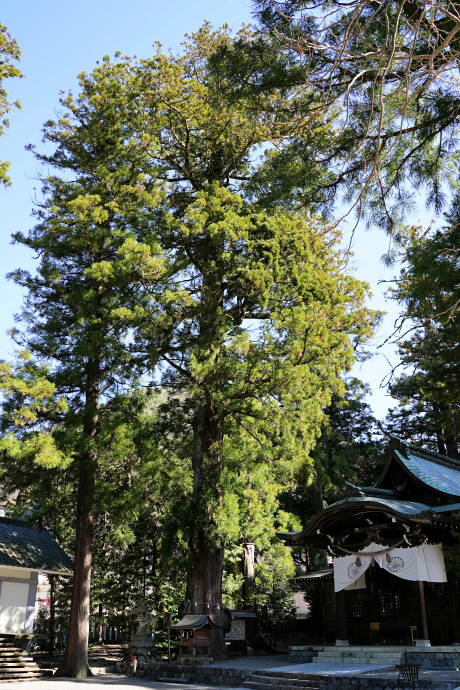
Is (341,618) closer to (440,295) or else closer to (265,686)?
(265,686)

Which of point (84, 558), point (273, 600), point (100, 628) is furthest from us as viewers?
point (100, 628)

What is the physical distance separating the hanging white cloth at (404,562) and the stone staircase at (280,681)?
325 cm

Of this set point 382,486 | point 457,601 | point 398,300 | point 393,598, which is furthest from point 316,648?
point 398,300

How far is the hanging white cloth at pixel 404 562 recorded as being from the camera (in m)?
12.1

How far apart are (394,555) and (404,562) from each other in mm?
270

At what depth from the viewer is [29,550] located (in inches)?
578

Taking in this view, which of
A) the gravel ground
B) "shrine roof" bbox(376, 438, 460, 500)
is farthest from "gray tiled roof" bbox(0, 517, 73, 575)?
"shrine roof" bbox(376, 438, 460, 500)

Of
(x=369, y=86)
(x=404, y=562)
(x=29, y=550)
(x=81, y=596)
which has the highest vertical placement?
(x=369, y=86)

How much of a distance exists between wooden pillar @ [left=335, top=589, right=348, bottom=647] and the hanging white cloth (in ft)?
1.62

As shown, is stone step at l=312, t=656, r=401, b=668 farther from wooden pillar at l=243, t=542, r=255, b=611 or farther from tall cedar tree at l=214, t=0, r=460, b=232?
tall cedar tree at l=214, t=0, r=460, b=232

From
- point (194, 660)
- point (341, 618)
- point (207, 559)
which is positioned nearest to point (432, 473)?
point (341, 618)

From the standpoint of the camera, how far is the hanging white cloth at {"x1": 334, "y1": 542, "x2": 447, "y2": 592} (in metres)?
12.1

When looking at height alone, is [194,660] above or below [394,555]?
below

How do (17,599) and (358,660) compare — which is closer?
(358,660)
